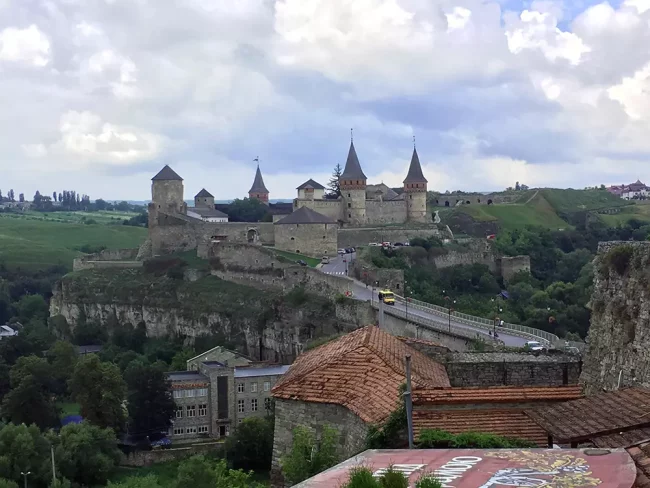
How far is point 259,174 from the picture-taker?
110 meters

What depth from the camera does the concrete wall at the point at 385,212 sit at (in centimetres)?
8788

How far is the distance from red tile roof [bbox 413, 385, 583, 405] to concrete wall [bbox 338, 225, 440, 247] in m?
64.1

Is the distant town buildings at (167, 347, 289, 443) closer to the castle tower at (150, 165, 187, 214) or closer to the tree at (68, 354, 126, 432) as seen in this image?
the tree at (68, 354, 126, 432)

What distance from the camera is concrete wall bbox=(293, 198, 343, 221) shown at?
84.3 meters

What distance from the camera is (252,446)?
4562 centimetres

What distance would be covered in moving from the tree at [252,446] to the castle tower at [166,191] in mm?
37319

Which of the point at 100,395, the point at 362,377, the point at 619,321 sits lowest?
the point at 100,395

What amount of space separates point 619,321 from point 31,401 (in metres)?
48.2

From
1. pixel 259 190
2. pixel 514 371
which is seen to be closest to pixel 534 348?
pixel 514 371

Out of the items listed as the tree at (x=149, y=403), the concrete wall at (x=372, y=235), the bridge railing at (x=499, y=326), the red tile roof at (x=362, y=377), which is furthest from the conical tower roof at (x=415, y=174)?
the red tile roof at (x=362, y=377)

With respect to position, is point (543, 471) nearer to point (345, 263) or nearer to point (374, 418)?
point (374, 418)

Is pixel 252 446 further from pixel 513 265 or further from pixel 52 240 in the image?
pixel 52 240

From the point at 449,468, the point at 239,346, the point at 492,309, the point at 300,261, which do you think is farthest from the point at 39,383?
the point at 449,468

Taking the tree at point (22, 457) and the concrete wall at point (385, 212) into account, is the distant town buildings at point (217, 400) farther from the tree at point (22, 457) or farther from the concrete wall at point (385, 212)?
the concrete wall at point (385, 212)
